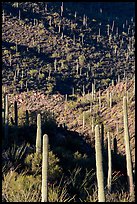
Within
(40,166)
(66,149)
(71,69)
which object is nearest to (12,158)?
(40,166)

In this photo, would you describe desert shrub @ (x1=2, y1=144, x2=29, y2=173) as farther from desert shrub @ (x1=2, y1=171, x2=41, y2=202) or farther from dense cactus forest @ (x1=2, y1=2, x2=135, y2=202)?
dense cactus forest @ (x1=2, y1=2, x2=135, y2=202)

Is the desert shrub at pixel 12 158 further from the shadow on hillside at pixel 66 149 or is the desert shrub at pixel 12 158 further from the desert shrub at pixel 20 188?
the desert shrub at pixel 20 188

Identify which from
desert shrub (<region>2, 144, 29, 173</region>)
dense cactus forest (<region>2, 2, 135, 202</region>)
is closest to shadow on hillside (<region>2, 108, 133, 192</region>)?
dense cactus forest (<region>2, 2, 135, 202</region>)

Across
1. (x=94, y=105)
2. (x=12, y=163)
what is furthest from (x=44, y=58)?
(x=12, y=163)

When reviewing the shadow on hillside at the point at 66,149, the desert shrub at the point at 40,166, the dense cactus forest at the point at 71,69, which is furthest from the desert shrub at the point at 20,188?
the dense cactus forest at the point at 71,69

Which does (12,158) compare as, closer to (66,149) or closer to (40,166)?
(40,166)

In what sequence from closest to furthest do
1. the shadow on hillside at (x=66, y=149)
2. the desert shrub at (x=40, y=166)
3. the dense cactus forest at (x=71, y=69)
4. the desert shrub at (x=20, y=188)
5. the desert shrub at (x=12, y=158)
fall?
1. the desert shrub at (x=20, y=188)
2. the desert shrub at (x=40, y=166)
3. the desert shrub at (x=12, y=158)
4. the shadow on hillside at (x=66, y=149)
5. the dense cactus forest at (x=71, y=69)

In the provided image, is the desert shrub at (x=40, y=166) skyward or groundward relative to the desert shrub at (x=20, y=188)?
groundward

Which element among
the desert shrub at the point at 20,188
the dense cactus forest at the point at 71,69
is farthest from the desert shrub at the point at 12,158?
the dense cactus forest at the point at 71,69

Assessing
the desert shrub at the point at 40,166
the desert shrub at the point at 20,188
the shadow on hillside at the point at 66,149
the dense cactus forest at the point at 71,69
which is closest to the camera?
the desert shrub at the point at 20,188

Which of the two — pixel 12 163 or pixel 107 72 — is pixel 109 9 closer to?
pixel 107 72

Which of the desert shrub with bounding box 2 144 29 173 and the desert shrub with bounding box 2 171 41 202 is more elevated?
the desert shrub with bounding box 2 171 41 202

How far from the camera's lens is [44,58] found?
4741cm

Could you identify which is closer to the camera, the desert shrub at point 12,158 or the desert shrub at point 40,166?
the desert shrub at point 40,166
